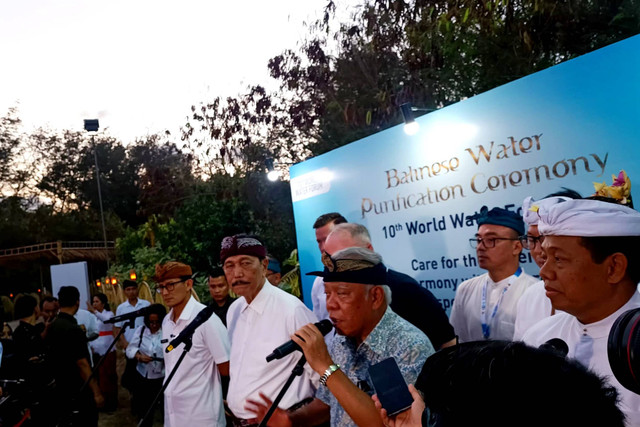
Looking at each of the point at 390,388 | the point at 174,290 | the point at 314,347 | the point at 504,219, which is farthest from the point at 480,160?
the point at 390,388

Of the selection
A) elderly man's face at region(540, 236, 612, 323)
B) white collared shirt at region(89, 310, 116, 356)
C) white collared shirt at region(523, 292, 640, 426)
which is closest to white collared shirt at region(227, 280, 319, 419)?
white collared shirt at region(523, 292, 640, 426)

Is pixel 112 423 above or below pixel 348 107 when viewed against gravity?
below

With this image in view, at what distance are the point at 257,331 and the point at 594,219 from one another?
1.96 m

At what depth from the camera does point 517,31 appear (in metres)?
8.41

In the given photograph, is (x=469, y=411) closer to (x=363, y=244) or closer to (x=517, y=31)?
(x=363, y=244)

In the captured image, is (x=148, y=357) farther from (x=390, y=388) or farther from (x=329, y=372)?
(x=390, y=388)

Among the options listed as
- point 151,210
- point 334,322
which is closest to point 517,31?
point 334,322

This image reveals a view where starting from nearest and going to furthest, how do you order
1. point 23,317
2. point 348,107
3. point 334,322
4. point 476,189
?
point 334,322 → point 476,189 → point 23,317 → point 348,107

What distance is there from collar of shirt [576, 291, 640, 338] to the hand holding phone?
916mm

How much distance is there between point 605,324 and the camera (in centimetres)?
189

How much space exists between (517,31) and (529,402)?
8.60m

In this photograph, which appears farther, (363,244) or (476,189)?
(476,189)

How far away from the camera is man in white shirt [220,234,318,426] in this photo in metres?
3.05

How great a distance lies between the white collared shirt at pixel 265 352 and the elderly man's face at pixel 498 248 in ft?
3.84
